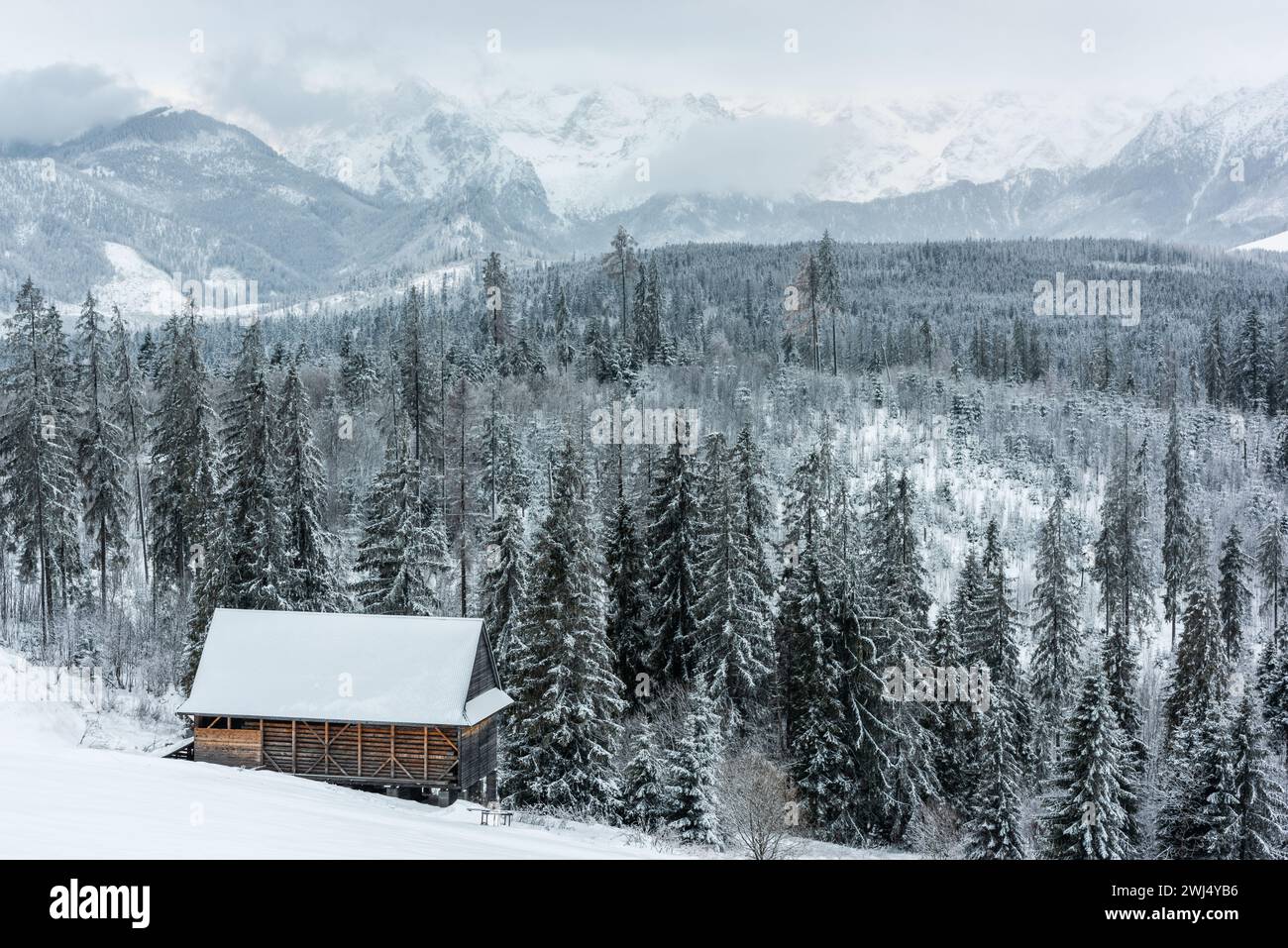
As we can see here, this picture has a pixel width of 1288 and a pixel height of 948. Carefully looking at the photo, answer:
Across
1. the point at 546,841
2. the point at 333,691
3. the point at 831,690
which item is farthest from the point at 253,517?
the point at 546,841

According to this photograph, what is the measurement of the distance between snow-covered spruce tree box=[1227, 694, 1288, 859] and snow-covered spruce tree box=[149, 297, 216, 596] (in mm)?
44924

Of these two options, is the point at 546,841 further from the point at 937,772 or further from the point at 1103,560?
the point at 1103,560

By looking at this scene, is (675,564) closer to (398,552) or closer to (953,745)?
(398,552)

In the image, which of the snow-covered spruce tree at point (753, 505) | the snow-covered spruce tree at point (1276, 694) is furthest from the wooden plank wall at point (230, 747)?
the snow-covered spruce tree at point (1276, 694)

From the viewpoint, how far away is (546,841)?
791 inches

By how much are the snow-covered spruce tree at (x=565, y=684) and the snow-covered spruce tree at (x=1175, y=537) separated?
52885 mm

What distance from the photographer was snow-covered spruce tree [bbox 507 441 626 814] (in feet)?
124

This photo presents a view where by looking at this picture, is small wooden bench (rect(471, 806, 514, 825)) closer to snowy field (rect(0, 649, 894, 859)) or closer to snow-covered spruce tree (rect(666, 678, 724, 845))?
snowy field (rect(0, 649, 894, 859))

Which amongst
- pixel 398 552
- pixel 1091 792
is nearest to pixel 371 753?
pixel 398 552

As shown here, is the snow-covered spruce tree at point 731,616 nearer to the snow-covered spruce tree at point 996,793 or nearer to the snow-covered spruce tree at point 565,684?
the snow-covered spruce tree at point 565,684

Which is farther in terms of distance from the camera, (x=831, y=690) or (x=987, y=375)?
(x=987, y=375)
